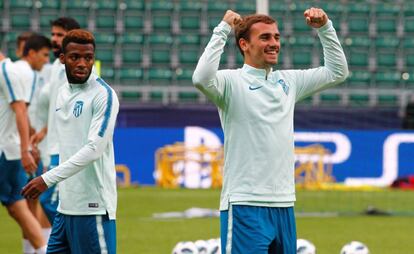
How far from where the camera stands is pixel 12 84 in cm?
909

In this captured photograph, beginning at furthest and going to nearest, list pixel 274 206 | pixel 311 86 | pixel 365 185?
pixel 365 185, pixel 311 86, pixel 274 206

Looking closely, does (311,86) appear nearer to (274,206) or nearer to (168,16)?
(274,206)

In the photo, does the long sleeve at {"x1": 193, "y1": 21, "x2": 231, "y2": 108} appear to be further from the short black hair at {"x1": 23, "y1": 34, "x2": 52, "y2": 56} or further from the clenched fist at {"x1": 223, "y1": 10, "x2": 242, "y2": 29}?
the short black hair at {"x1": 23, "y1": 34, "x2": 52, "y2": 56}

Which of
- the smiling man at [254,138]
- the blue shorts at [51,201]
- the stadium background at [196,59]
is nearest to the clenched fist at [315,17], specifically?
the smiling man at [254,138]

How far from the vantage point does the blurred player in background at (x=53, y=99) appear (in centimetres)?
891

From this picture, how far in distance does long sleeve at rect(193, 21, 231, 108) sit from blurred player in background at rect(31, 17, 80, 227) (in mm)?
3061

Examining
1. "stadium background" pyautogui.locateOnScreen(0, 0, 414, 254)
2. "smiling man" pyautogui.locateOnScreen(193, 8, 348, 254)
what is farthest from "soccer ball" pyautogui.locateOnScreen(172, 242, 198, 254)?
"stadium background" pyautogui.locateOnScreen(0, 0, 414, 254)

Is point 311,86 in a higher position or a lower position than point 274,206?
higher

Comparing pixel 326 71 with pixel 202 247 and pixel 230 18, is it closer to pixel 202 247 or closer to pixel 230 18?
pixel 230 18

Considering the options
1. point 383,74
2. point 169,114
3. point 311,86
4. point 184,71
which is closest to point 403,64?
point 383,74

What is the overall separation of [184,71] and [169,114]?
4143mm

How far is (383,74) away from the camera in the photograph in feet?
83.7

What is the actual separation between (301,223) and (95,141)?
26.7ft

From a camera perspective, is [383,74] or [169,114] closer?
[169,114]
